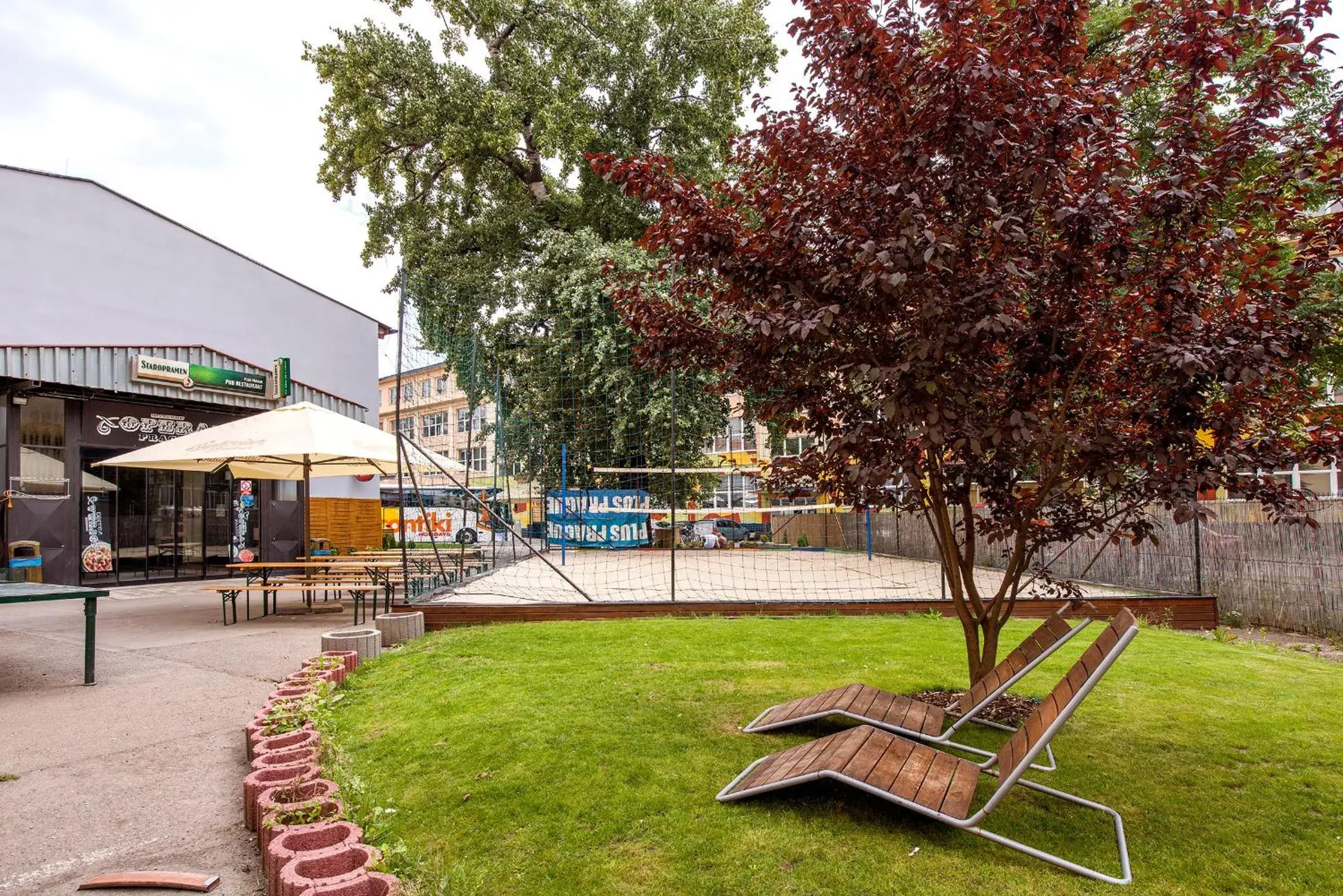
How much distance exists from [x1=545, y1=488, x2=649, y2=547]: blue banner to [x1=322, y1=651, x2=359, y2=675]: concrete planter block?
12045mm

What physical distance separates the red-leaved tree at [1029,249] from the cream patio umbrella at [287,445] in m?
5.42

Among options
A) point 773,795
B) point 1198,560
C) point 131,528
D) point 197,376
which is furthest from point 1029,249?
point 131,528

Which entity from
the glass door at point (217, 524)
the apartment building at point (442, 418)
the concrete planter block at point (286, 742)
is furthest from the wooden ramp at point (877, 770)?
the glass door at point (217, 524)

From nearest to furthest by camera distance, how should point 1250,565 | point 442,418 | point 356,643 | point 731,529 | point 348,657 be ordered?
1. point 348,657
2. point 356,643
3. point 1250,565
4. point 731,529
5. point 442,418

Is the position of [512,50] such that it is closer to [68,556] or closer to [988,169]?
[68,556]

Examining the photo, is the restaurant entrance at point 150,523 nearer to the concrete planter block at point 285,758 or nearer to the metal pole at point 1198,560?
the concrete planter block at point 285,758

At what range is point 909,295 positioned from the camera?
3.37 metres

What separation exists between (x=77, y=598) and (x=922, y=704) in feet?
18.6

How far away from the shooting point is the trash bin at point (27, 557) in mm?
11186

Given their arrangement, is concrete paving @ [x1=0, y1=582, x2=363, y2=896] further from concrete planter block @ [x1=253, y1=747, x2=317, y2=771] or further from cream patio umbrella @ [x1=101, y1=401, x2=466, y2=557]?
cream patio umbrella @ [x1=101, y1=401, x2=466, y2=557]

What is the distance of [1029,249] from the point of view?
3.78 m

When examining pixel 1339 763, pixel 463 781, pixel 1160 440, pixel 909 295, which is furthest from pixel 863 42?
pixel 1339 763

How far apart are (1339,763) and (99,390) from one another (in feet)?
53.0

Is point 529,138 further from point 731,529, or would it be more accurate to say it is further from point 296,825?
point 296,825
